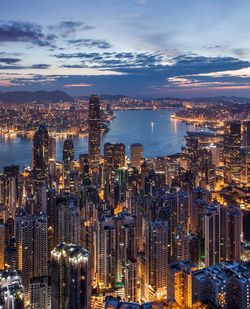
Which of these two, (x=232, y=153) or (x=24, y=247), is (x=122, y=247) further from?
(x=232, y=153)

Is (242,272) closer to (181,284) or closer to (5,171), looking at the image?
(181,284)

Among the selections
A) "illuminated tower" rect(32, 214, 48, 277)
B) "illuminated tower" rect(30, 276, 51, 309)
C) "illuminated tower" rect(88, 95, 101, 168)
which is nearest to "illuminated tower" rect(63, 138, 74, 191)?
"illuminated tower" rect(88, 95, 101, 168)

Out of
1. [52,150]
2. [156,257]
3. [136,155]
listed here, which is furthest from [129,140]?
[156,257]

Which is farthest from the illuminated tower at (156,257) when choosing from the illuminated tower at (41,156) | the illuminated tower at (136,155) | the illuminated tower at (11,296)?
the illuminated tower at (136,155)

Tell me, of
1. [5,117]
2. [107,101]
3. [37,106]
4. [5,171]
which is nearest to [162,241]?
[5,171]

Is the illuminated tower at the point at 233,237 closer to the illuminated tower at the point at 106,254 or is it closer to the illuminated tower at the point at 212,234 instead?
the illuminated tower at the point at 212,234
